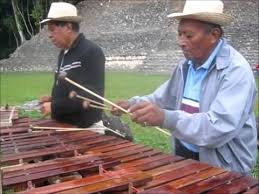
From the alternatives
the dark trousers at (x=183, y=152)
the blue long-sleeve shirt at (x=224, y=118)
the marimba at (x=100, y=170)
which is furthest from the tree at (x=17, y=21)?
the blue long-sleeve shirt at (x=224, y=118)

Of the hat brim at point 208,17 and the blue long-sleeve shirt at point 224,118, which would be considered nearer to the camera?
the blue long-sleeve shirt at point 224,118

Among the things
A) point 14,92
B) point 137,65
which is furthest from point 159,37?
point 14,92

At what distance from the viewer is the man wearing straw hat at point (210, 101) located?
8.57 feet

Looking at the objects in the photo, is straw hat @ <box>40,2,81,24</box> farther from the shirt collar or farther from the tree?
the tree

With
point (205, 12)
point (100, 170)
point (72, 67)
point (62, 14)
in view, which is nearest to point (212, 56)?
point (205, 12)

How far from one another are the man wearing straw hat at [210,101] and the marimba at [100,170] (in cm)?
18

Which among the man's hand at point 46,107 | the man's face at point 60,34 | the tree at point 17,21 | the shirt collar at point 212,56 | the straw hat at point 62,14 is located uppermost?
the straw hat at point 62,14

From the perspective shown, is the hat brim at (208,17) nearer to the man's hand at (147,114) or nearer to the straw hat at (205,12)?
the straw hat at (205,12)

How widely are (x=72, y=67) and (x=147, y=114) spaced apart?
5.45 ft

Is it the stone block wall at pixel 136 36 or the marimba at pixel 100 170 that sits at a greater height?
the marimba at pixel 100 170

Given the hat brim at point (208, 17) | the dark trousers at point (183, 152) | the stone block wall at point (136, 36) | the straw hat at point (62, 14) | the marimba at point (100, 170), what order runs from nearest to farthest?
1. the marimba at point (100, 170)
2. the hat brim at point (208, 17)
3. the dark trousers at point (183, 152)
4. the straw hat at point (62, 14)
5. the stone block wall at point (136, 36)

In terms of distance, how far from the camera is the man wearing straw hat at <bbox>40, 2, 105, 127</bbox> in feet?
13.3

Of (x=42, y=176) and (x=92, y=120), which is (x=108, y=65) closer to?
(x=92, y=120)

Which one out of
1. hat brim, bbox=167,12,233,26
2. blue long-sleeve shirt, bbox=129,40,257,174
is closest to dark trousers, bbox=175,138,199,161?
blue long-sleeve shirt, bbox=129,40,257,174
